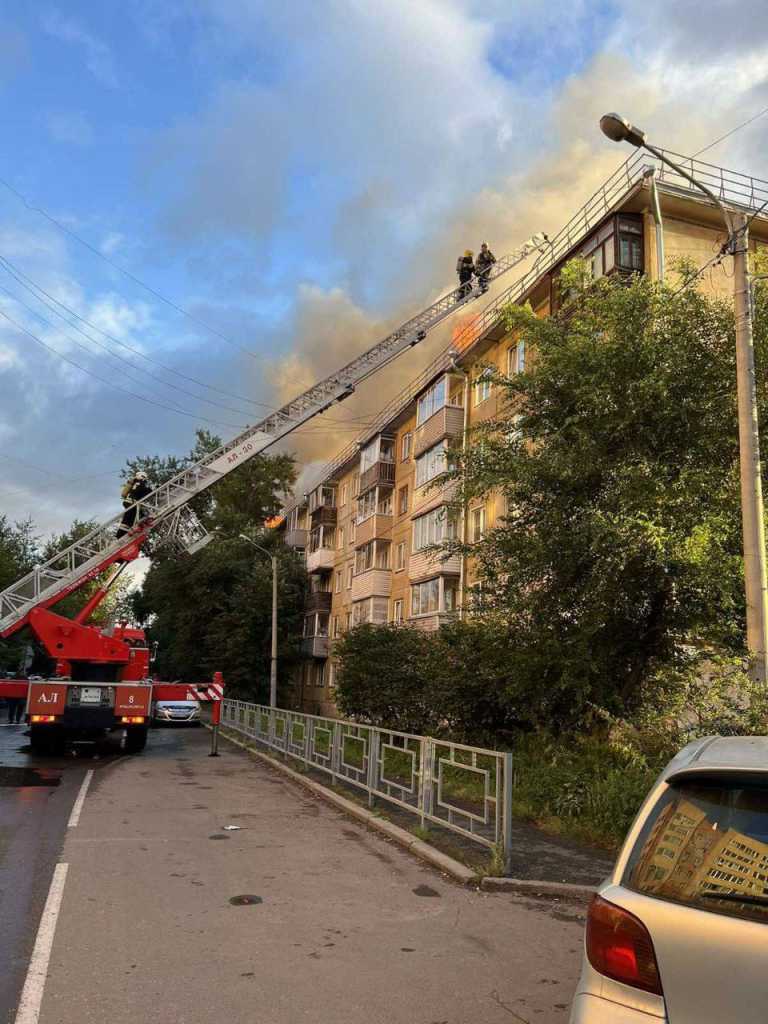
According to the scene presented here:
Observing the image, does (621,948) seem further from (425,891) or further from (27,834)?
(27,834)

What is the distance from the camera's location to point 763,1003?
2043 millimetres

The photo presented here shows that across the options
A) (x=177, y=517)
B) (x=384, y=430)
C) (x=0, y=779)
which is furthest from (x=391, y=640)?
(x=384, y=430)

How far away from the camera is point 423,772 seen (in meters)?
8.98

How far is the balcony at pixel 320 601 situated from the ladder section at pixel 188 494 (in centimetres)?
2319

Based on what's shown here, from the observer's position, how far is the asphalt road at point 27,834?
4877mm

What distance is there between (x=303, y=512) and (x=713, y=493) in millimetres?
47677

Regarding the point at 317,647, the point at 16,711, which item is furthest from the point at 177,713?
the point at 317,647

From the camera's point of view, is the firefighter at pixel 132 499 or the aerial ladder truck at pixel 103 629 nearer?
the aerial ladder truck at pixel 103 629

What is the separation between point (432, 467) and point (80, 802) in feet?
71.1

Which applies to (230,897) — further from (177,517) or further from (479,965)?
(177,517)

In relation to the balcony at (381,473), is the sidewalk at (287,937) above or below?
below

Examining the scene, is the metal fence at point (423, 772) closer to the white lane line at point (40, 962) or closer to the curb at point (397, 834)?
the curb at point (397, 834)

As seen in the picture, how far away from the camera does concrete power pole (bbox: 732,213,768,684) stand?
8234 millimetres

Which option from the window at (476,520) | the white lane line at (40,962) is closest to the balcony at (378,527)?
the window at (476,520)
